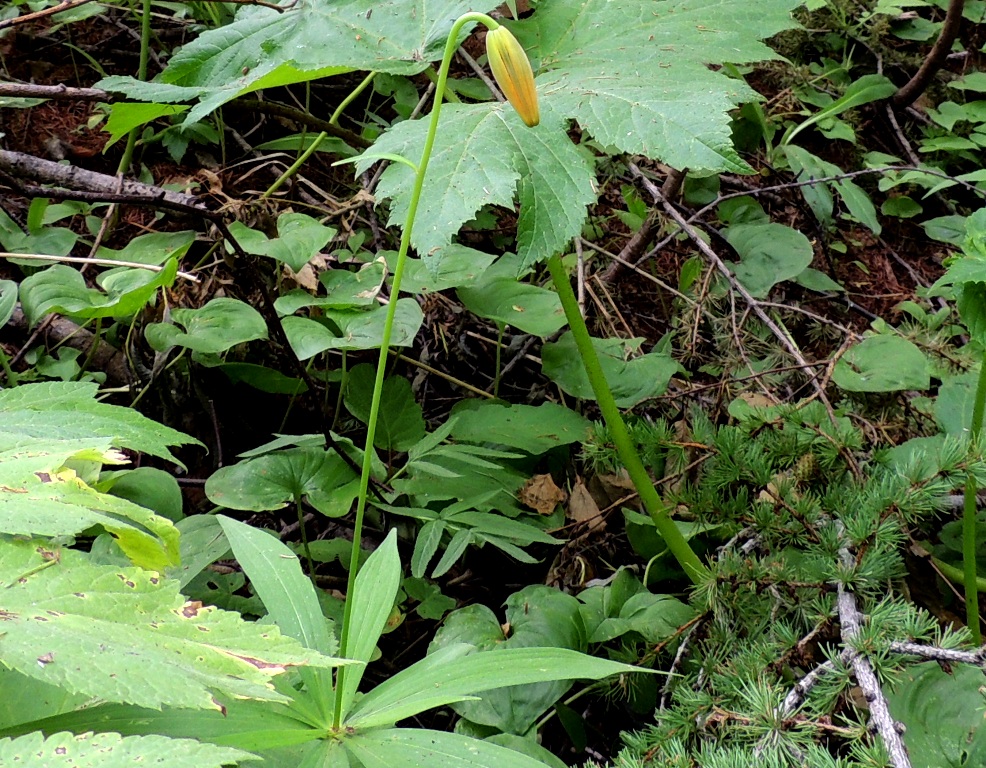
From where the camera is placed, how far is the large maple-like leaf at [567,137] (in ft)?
3.67

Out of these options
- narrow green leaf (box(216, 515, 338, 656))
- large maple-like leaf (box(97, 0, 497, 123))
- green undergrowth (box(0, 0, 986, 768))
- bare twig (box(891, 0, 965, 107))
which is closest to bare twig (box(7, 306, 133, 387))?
green undergrowth (box(0, 0, 986, 768))

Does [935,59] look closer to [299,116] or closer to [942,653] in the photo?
[299,116]

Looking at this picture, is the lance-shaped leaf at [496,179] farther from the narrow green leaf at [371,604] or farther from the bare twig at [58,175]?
the bare twig at [58,175]

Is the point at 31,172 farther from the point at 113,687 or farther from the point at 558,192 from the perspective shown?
the point at 113,687

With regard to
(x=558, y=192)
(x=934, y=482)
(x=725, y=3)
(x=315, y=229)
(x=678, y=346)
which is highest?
(x=725, y=3)

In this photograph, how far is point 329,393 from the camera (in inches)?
80.6

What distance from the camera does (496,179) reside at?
1130 mm

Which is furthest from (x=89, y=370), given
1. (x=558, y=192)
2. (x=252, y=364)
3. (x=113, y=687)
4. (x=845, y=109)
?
(x=845, y=109)

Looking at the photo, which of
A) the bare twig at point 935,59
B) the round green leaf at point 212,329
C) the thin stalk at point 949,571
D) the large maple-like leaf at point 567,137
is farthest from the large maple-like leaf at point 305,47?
the bare twig at point 935,59

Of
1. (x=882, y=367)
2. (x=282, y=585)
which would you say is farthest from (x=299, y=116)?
(x=882, y=367)

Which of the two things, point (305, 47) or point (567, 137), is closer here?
point (567, 137)

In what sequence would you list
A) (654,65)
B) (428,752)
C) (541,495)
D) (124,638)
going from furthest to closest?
(541,495)
(654,65)
(428,752)
(124,638)

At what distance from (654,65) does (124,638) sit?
1213 millimetres

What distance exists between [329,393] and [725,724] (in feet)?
4.55
